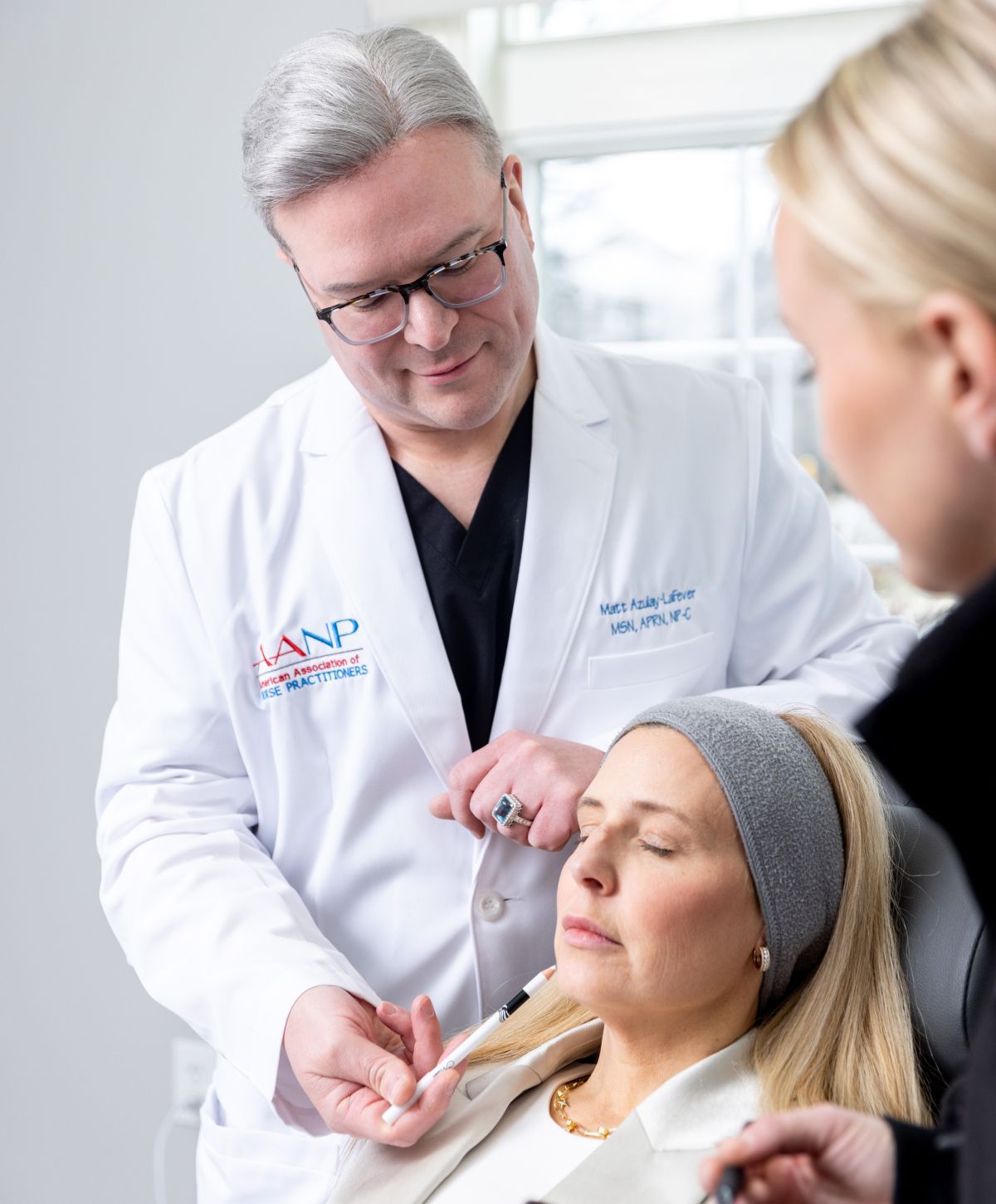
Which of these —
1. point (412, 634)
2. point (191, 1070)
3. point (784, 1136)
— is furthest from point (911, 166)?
point (191, 1070)

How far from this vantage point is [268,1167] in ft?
5.13

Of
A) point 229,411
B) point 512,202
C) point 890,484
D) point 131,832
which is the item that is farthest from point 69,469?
point 890,484

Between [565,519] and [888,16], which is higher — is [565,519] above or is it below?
below

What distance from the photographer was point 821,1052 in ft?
4.48

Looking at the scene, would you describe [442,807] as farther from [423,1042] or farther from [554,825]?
[423,1042]

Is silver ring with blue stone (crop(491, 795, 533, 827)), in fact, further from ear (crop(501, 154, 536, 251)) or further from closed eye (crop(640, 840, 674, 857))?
ear (crop(501, 154, 536, 251))

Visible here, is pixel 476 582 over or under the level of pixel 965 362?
under

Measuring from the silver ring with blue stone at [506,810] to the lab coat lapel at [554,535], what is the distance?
6.4 inches

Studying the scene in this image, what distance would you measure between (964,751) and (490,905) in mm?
961

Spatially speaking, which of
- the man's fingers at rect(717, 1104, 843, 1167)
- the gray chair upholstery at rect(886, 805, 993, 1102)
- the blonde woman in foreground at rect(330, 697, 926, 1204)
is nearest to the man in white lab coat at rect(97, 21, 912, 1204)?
the blonde woman in foreground at rect(330, 697, 926, 1204)

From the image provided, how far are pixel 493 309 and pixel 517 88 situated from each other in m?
1.09

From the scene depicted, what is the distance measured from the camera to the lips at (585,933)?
1364mm

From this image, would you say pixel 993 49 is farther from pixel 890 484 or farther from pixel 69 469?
pixel 69 469

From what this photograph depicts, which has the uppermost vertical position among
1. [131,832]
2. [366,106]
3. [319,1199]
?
[366,106]
